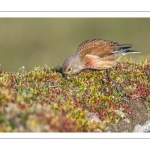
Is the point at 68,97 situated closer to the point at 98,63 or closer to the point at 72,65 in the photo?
the point at 72,65

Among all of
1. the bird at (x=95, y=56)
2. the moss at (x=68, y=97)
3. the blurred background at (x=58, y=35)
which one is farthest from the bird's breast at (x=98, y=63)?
the blurred background at (x=58, y=35)

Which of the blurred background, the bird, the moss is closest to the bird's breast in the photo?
the bird

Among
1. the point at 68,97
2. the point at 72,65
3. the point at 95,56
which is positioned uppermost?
the point at 95,56

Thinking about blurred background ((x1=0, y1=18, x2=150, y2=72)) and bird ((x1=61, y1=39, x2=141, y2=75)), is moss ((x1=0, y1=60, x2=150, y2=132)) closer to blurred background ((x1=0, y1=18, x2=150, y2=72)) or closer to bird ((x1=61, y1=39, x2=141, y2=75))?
bird ((x1=61, y1=39, x2=141, y2=75))

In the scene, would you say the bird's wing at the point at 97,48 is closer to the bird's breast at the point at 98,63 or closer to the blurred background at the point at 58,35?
the bird's breast at the point at 98,63

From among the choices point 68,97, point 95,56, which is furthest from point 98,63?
point 68,97

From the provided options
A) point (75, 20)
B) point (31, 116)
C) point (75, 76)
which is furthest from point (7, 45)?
point (31, 116)
